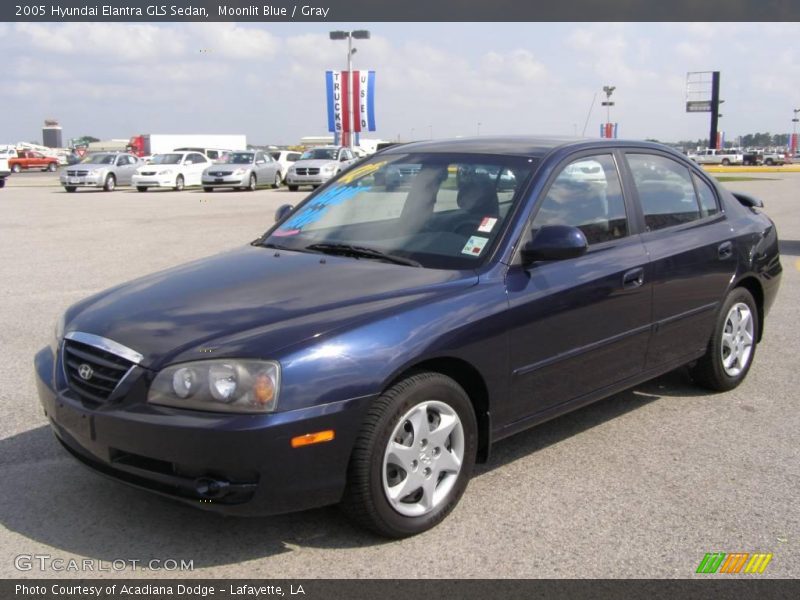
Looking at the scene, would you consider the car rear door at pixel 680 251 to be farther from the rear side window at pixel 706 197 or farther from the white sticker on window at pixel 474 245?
the white sticker on window at pixel 474 245

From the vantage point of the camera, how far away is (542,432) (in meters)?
4.64

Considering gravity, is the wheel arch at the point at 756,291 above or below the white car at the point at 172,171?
below

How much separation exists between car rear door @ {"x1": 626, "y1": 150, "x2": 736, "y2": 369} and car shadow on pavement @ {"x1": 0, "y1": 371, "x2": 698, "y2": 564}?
4.70 feet

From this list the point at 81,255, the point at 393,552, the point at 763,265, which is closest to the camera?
the point at 393,552

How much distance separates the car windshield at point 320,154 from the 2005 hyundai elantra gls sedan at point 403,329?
87.2 feet

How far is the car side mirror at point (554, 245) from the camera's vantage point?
3.76m

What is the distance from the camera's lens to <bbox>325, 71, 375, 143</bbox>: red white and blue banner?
43.5 m

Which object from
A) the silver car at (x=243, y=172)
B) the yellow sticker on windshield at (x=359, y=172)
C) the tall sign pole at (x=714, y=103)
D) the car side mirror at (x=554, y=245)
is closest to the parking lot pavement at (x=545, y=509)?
the car side mirror at (x=554, y=245)

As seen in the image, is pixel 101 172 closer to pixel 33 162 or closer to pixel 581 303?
pixel 581 303

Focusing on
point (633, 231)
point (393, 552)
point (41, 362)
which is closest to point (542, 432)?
point (633, 231)

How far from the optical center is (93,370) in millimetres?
3322

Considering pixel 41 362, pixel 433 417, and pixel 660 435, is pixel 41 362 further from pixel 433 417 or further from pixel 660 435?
pixel 660 435

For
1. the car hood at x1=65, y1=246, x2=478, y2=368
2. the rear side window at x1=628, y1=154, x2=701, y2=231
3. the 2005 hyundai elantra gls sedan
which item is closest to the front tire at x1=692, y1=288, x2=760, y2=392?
the 2005 hyundai elantra gls sedan

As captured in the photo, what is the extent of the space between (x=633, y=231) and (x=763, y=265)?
158 cm
